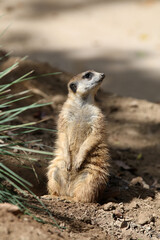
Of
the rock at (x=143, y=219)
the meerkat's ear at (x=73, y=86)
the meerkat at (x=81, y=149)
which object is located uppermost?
the meerkat's ear at (x=73, y=86)

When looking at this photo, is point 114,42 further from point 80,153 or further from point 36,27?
point 80,153

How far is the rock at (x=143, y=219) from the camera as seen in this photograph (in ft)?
10.2

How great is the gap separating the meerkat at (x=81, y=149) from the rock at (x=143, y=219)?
0.35 m

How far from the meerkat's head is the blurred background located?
9.03 feet

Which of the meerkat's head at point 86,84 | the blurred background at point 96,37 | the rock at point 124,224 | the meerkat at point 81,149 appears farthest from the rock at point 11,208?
the blurred background at point 96,37

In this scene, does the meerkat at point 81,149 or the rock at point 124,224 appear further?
the meerkat at point 81,149

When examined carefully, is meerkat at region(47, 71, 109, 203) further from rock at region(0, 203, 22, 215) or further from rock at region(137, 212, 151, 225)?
rock at region(0, 203, 22, 215)

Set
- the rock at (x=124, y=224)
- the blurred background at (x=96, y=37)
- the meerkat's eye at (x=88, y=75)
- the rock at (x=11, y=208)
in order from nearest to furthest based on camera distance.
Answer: the rock at (x=11, y=208) < the rock at (x=124, y=224) < the meerkat's eye at (x=88, y=75) < the blurred background at (x=96, y=37)

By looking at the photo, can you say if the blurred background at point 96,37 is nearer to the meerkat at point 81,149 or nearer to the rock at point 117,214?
the meerkat at point 81,149

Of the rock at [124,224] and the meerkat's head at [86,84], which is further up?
the meerkat's head at [86,84]

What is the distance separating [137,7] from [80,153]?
6.47m

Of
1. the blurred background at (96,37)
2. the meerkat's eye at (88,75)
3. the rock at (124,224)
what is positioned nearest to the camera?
the rock at (124,224)

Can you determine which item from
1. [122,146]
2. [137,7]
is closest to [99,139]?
[122,146]

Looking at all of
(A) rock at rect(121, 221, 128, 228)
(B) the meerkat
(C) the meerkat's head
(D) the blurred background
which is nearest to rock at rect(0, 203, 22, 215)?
(A) rock at rect(121, 221, 128, 228)
